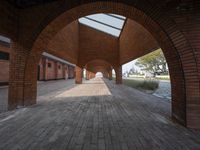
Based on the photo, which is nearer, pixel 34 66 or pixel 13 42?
pixel 13 42

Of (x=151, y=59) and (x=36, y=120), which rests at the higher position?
(x=151, y=59)

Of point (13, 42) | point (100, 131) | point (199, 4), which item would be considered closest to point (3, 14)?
point (13, 42)

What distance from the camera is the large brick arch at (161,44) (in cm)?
355

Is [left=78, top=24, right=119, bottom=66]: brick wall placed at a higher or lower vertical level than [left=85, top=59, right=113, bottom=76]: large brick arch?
higher

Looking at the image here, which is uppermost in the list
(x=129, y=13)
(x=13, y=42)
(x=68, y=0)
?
(x=68, y=0)

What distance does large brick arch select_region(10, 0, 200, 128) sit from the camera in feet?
11.6

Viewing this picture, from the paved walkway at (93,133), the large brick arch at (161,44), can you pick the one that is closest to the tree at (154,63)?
the large brick arch at (161,44)

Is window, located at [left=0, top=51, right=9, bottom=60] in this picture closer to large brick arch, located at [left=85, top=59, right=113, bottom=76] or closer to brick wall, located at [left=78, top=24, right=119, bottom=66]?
brick wall, located at [left=78, top=24, right=119, bottom=66]

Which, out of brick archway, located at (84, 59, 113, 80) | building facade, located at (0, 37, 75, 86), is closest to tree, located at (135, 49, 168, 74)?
brick archway, located at (84, 59, 113, 80)

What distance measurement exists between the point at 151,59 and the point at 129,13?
51406 millimetres

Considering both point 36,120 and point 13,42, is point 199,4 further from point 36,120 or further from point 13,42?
point 13,42

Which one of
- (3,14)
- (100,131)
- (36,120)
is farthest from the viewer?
(3,14)

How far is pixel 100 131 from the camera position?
3.21m

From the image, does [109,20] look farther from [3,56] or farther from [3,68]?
[3,68]
